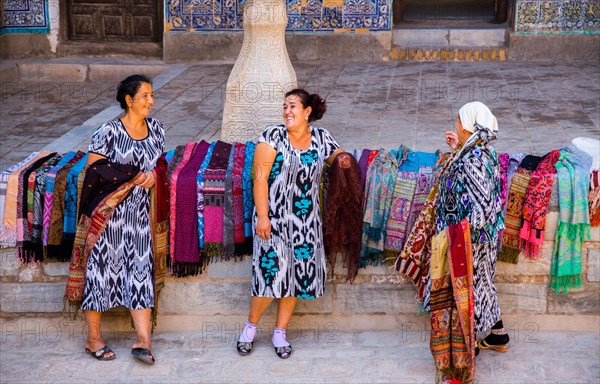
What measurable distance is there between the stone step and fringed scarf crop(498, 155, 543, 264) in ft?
23.3

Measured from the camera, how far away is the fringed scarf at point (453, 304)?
17.6ft

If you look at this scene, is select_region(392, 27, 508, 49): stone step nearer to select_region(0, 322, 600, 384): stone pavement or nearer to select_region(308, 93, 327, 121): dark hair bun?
select_region(0, 322, 600, 384): stone pavement

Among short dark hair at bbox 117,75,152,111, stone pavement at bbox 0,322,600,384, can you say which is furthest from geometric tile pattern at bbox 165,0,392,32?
short dark hair at bbox 117,75,152,111

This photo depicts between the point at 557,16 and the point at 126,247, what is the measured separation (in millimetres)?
8366

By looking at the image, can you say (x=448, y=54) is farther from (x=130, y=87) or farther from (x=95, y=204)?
(x=95, y=204)

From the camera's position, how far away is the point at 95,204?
18.7 feet

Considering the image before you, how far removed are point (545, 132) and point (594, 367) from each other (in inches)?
122

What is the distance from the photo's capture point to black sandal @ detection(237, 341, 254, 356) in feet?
19.4

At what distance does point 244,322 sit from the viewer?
6.34 meters

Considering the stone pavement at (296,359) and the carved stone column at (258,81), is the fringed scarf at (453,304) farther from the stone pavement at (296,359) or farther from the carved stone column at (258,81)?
the carved stone column at (258,81)

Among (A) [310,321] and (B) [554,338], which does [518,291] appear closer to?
(B) [554,338]

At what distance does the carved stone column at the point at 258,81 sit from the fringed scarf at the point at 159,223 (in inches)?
60.2

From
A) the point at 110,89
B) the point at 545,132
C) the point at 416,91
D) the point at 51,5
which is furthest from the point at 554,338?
the point at 51,5

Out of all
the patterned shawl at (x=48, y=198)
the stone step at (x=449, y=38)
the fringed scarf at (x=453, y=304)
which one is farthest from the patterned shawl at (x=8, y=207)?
the stone step at (x=449, y=38)
